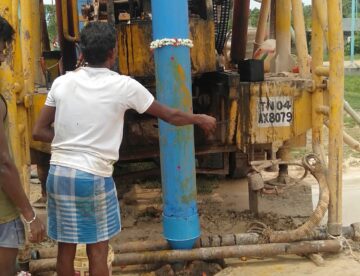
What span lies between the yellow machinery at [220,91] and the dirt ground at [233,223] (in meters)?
0.33

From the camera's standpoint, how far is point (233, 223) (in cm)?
463

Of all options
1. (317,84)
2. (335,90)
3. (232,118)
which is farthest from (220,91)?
(335,90)

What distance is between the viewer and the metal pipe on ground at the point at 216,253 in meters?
3.56

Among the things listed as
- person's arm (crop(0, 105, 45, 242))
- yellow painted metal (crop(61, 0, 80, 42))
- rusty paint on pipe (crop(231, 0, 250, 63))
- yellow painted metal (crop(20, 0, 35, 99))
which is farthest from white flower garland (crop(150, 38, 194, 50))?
rusty paint on pipe (crop(231, 0, 250, 63))

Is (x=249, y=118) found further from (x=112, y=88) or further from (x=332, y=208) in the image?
(x=112, y=88)

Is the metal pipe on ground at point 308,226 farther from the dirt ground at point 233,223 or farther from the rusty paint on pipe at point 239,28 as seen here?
the rusty paint on pipe at point 239,28

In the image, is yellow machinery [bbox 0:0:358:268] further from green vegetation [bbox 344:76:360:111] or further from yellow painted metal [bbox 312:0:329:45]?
green vegetation [bbox 344:76:360:111]

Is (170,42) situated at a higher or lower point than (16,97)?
higher

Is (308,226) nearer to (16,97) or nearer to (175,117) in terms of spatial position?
(175,117)

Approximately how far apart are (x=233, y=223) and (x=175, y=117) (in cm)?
201

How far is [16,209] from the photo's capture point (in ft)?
8.46

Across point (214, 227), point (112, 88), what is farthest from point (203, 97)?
point (112, 88)

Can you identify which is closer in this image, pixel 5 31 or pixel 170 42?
pixel 5 31

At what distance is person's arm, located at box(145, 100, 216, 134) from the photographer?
2799 mm
